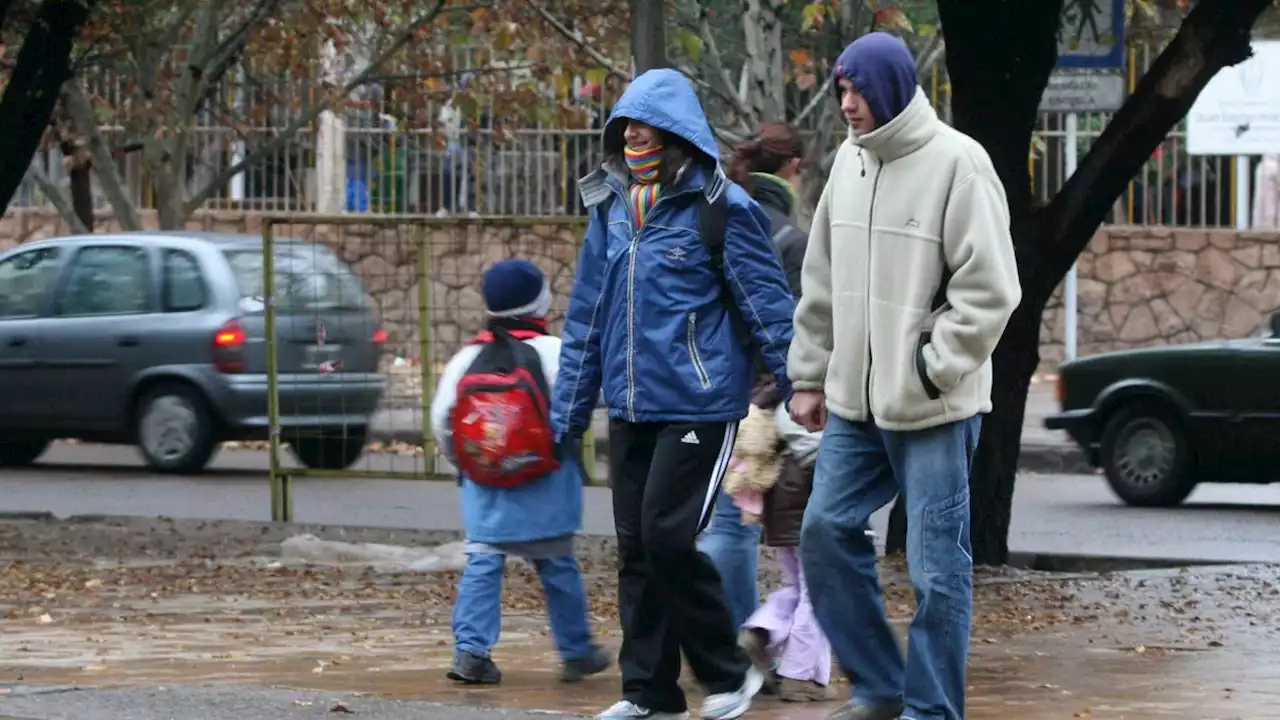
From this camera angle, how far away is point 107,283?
53.3 ft

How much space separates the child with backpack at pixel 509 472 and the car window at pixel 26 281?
10.0m

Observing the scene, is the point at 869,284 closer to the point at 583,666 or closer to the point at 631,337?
the point at 631,337

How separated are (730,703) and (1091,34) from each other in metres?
5.56

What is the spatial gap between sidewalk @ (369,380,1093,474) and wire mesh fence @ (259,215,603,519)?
0.01 metres

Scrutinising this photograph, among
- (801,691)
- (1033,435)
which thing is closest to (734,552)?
(801,691)

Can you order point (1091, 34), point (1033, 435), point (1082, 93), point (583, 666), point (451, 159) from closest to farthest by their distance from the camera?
point (583, 666), point (1091, 34), point (1082, 93), point (1033, 435), point (451, 159)

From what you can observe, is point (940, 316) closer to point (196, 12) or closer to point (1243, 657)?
point (1243, 657)

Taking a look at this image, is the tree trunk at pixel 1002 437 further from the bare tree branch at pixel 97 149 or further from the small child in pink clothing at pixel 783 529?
the bare tree branch at pixel 97 149

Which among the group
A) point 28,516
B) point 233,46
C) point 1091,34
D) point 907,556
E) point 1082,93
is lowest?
point 28,516

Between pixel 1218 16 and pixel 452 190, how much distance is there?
14.7 m

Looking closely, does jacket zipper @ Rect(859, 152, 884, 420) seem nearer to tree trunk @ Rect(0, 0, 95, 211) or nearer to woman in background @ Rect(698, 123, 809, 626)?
woman in background @ Rect(698, 123, 809, 626)

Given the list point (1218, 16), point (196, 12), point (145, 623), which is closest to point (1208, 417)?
point (1218, 16)

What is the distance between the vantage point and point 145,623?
8.57 metres

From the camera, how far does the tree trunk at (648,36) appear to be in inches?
400
